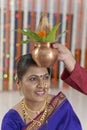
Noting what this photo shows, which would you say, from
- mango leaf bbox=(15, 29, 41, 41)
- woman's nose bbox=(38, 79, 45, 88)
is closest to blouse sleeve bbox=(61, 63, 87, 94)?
woman's nose bbox=(38, 79, 45, 88)

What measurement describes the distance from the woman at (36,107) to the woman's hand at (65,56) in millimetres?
105

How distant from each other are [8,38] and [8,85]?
667mm

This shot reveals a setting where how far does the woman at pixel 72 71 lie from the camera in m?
1.13

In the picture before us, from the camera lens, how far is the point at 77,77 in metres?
1.19

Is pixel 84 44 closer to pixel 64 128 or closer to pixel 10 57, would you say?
pixel 10 57

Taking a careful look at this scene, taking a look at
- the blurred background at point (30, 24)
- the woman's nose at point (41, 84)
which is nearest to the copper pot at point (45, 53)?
the woman's nose at point (41, 84)

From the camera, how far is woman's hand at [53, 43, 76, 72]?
111 cm

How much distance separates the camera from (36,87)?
116 cm

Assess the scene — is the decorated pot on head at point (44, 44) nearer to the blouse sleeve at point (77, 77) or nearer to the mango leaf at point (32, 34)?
the mango leaf at point (32, 34)

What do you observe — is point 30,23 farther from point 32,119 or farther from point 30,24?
point 32,119

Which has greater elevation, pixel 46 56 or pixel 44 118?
pixel 46 56

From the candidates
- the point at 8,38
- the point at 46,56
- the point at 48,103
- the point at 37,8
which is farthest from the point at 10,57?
the point at 46,56

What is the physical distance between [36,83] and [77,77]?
17 centimetres

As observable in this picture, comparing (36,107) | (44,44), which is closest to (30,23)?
(36,107)
